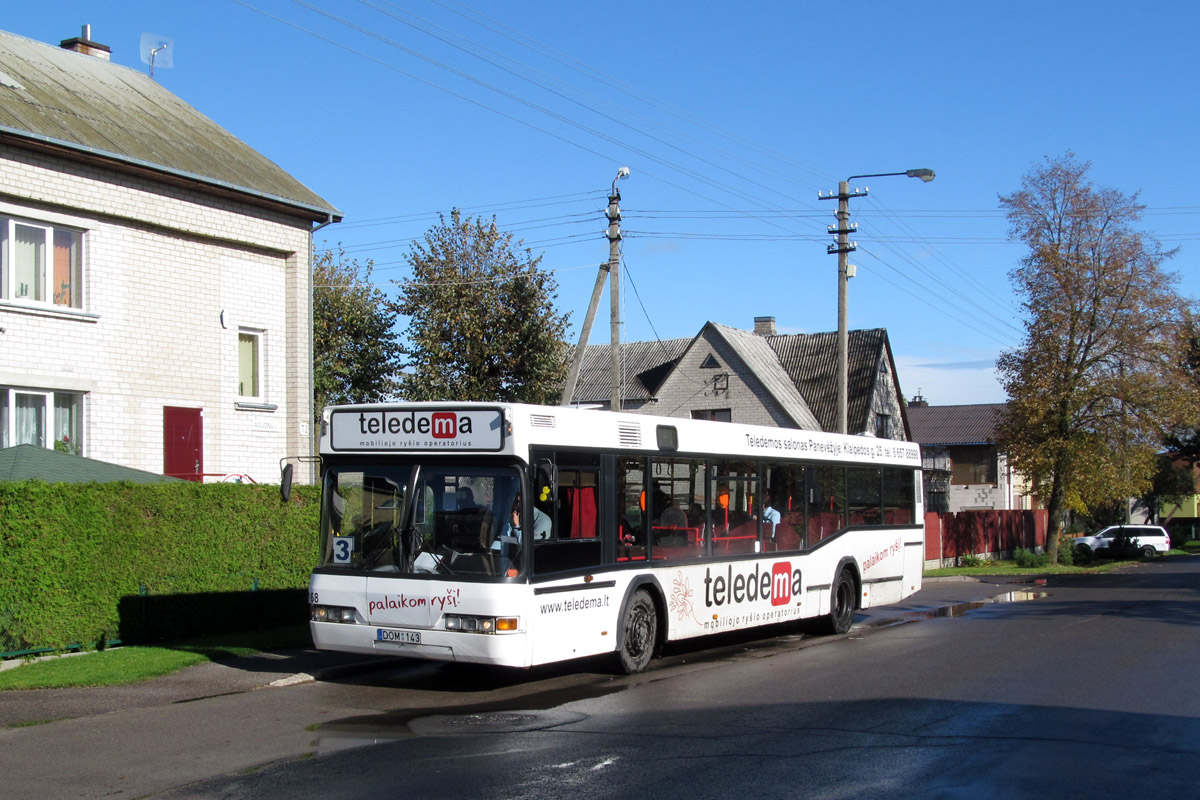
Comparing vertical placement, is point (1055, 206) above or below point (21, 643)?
above

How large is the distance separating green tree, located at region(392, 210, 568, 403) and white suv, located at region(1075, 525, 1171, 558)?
3308 centimetres

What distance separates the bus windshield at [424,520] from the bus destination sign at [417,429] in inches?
8.0

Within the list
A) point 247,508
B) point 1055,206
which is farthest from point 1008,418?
point 247,508

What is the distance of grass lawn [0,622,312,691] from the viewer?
441 inches

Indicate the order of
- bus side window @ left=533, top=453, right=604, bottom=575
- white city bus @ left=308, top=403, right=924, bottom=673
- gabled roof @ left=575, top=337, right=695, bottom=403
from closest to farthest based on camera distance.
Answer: white city bus @ left=308, top=403, right=924, bottom=673
bus side window @ left=533, top=453, right=604, bottom=575
gabled roof @ left=575, top=337, right=695, bottom=403

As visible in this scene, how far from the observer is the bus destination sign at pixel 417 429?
10469mm

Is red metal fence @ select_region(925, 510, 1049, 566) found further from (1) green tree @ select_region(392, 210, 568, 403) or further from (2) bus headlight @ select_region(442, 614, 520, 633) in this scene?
(2) bus headlight @ select_region(442, 614, 520, 633)

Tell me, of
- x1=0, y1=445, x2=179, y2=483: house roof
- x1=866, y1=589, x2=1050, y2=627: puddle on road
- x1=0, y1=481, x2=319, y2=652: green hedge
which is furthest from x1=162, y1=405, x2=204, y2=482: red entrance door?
x1=866, y1=589, x2=1050, y2=627: puddle on road

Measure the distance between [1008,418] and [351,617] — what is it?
118 feet

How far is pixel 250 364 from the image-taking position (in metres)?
20.9

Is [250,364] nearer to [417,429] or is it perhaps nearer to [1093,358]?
[417,429]

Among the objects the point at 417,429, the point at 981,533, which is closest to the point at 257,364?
the point at 417,429

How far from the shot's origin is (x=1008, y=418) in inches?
1662

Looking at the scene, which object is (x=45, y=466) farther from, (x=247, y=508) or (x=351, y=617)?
(x=351, y=617)
